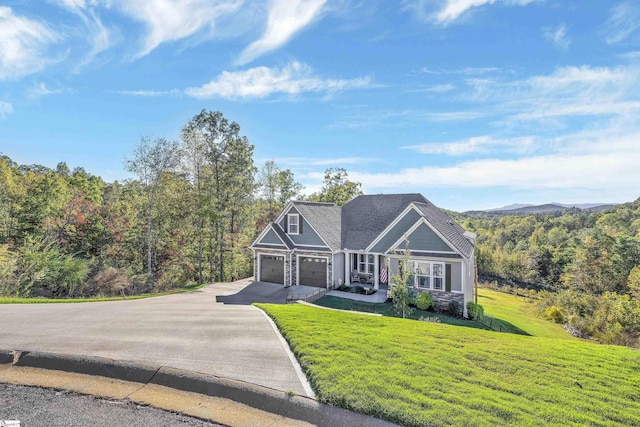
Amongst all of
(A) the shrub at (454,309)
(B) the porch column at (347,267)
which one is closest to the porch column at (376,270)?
(B) the porch column at (347,267)

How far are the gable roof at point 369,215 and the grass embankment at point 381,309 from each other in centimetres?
477

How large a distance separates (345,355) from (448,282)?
1266cm

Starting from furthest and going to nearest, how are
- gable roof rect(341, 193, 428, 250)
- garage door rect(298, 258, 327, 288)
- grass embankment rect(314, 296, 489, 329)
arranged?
1. gable roof rect(341, 193, 428, 250)
2. garage door rect(298, 258, 327, 288)
3. grass embankment rect(314, 296, 489, 329)

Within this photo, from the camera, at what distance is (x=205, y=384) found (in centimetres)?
602

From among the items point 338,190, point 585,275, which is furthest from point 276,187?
point 585,275

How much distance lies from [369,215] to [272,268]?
884 cm

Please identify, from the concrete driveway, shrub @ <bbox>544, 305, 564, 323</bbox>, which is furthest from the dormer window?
shrub @ <bbox>544, 305, 564, 323</bbox>

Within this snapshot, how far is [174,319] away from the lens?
11.0 meters

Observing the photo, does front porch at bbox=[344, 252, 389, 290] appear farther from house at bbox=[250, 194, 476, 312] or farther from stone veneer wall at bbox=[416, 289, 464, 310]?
stone veneer wall at bbox=[416, 289, 464, 310]

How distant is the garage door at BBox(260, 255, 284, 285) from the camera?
23484mm

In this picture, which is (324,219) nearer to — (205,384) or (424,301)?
(424,301)

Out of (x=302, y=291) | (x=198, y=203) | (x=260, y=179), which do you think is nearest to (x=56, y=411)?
(x=302, y=291)

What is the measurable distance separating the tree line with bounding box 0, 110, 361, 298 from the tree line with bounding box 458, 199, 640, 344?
27381 millimetres

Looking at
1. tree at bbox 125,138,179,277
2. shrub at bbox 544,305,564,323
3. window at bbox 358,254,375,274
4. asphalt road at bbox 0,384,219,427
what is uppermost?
tree at bbox 125,138,179,277
